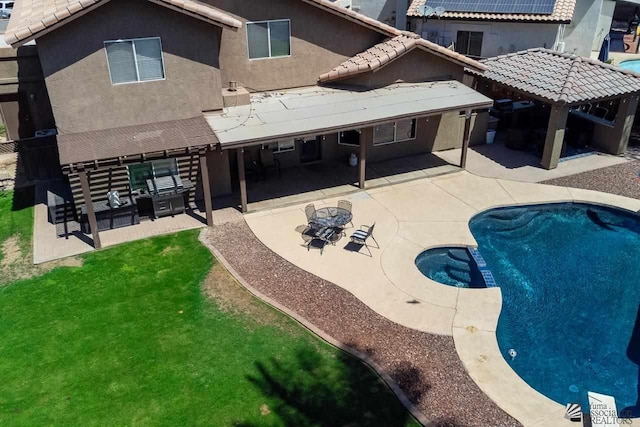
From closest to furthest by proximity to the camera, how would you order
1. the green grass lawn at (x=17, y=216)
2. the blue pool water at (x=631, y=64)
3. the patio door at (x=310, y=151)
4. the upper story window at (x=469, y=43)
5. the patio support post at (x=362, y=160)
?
the green grass lawn at (x=17, y=216) → the patio support post at (x=362, y=160) → the patio door at (x=310, y=151) → the upper story window at (x=469, y=43) → the blue pool water at (x=631, y=64)

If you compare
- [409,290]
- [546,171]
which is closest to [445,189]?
[546,171]

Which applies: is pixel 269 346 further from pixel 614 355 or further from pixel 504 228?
pixel 504 228

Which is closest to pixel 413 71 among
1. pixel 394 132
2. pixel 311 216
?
pixel 394 132

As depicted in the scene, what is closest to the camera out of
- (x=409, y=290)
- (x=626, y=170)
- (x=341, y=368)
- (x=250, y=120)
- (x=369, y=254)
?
(x=341, y=368)

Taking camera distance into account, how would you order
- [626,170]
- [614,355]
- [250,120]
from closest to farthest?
[614,355] < [250,120] < [626,170]

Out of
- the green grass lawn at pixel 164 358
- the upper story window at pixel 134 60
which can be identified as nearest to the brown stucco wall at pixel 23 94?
the upper story window at pixel 134 60

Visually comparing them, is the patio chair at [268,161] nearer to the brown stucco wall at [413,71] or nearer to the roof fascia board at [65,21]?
the brown stucco wall at [413,71]
